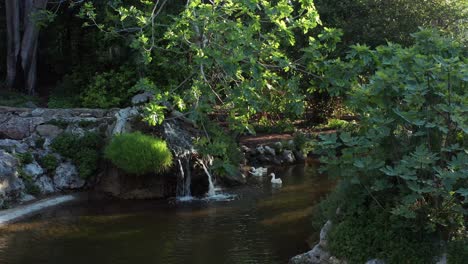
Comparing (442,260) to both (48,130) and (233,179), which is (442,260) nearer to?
(233,179)

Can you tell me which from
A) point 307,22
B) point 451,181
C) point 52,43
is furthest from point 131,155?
point 52,43

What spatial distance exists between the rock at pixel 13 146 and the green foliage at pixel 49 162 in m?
0.39

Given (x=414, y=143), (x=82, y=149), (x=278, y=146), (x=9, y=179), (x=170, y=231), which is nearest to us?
(x=414, y=143)

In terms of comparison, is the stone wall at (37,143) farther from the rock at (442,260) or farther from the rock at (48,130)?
the rock at (442,260)

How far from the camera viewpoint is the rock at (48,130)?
39.6 feet

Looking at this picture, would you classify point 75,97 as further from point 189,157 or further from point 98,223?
point 98,223

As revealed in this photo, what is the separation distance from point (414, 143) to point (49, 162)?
749cm

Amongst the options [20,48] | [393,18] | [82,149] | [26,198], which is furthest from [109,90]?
[393,18]

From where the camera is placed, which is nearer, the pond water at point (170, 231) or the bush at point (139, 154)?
the pond water at point (170, 231)

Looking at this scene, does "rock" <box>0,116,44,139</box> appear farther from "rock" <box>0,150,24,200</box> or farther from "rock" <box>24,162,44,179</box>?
"rock" <box>0,150,24,200</box>

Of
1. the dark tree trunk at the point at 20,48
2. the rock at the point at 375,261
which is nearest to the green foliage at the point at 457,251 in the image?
the rock at the point at 375,261

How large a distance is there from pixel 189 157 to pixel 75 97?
226 inches

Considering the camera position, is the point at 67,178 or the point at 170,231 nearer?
the point at 170,231

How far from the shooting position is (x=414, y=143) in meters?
6.02
